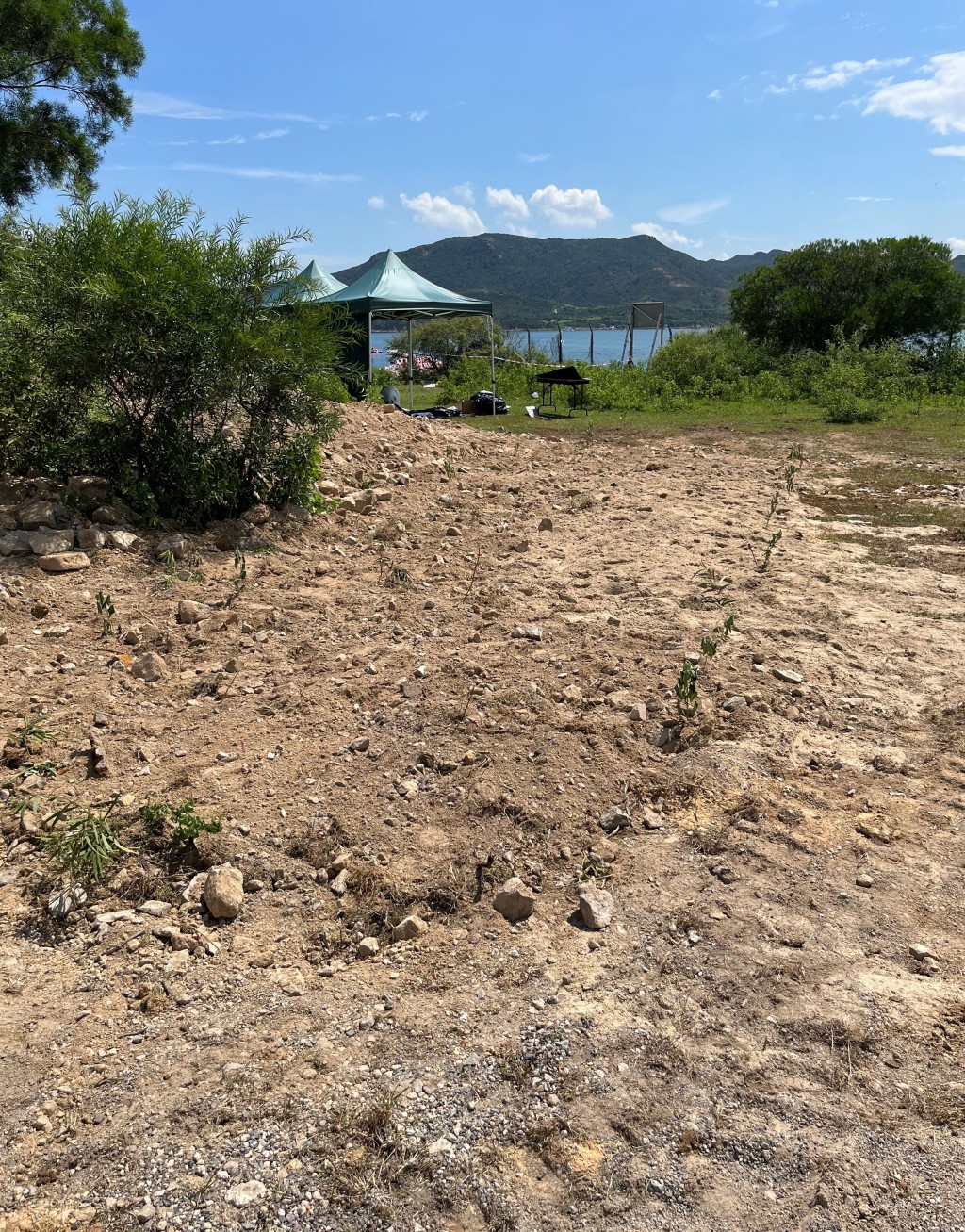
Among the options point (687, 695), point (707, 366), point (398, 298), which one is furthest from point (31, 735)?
point (707, 366)

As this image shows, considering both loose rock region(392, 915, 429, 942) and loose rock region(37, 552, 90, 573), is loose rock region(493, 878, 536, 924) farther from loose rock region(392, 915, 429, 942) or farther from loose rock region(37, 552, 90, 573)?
loose rock region(37, 552, 90, 573)

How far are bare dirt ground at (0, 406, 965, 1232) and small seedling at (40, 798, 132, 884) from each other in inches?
2.2

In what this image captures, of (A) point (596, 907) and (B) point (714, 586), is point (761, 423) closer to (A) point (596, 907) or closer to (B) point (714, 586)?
(B) point (714, 586)

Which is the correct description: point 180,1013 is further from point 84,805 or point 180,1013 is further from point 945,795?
point 945,795

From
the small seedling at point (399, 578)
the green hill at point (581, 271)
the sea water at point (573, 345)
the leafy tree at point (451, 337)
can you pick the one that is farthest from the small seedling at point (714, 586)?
the green hill at point (581, 271)

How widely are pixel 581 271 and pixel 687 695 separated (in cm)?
10801

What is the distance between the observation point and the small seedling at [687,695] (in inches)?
149

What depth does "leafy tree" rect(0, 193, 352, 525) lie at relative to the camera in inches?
203

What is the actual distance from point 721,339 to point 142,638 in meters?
19.7

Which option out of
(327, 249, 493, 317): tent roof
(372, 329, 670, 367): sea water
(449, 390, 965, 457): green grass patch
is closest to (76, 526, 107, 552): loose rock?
(449, 390, 965, 457): green grass patch

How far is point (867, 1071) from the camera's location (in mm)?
2230

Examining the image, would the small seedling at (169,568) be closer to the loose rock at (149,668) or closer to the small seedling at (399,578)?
the loose rock at (149,668)

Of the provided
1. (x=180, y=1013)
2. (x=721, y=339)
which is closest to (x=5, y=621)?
(x=180, y=1013)

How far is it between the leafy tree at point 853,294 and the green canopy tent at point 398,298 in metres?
8.80
